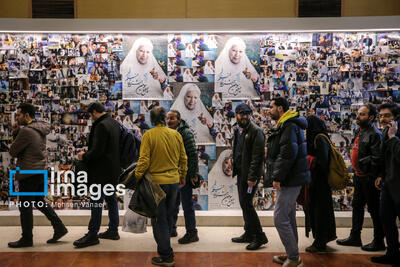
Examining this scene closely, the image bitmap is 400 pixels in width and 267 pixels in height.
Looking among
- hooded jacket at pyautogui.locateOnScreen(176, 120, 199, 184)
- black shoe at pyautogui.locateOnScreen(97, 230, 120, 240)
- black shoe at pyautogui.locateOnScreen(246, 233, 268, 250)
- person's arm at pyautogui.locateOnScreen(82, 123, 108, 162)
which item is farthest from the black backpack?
black shoe at pyautogui.locateOnScreen(246, 233, 268, 250)

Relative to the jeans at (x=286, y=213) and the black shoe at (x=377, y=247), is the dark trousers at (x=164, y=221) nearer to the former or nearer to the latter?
the jeans at (x=286, y=213)

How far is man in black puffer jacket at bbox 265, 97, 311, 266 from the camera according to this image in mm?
3842

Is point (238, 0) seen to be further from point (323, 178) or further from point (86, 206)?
point (86, 206)

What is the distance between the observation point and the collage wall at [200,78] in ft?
19.6

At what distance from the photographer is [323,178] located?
15.0 feet

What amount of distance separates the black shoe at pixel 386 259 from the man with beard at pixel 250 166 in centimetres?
129

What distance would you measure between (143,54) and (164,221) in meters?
3.05

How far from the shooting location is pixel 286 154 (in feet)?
12.6

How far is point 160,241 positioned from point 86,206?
2511mm

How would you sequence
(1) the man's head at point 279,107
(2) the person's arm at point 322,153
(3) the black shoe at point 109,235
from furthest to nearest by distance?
(3) the black shoe at point 109,235 → (2) the person's arm at point 322,153 → (1) the man's head at point 279,107

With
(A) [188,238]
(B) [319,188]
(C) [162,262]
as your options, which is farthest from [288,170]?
(A) [188,238]

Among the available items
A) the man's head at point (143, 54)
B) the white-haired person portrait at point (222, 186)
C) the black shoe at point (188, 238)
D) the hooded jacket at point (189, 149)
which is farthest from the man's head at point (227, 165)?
the man's head at point (143, 54)

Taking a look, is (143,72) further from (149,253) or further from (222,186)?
(149,253)

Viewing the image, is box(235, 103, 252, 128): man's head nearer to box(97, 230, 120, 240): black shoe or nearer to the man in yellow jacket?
the man in yellow jacket
